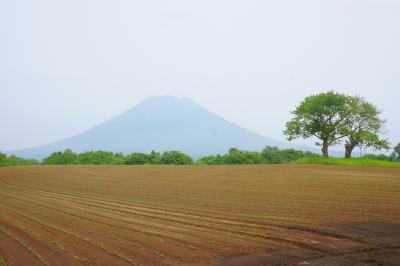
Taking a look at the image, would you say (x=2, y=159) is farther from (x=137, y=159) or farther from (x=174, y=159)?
(x=174, y=159)

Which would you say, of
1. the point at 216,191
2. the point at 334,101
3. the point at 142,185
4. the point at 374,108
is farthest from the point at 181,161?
the point at 216,191

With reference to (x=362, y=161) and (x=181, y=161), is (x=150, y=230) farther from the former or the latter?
(x=181, y=161)

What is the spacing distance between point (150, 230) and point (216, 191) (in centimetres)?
977

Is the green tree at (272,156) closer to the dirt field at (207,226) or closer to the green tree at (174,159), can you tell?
the green tree at (174,159)

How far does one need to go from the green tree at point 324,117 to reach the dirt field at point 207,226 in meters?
24.9

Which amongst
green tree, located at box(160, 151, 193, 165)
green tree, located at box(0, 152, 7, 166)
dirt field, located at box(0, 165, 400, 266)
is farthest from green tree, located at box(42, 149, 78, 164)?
dirt field, located at box(0, 165, 400, 266)

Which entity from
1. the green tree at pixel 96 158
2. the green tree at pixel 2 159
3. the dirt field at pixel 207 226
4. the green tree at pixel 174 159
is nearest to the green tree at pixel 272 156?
the green tree at pixel 174 159

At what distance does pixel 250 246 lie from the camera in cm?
1011

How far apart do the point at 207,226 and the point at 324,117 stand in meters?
38.2

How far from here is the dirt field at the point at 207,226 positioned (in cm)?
927

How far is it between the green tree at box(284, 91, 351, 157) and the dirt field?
24.9 meters

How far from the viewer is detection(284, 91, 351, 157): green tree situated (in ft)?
154

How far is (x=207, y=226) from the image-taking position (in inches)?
493

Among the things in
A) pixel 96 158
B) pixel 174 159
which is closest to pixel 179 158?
pixel 174 159
